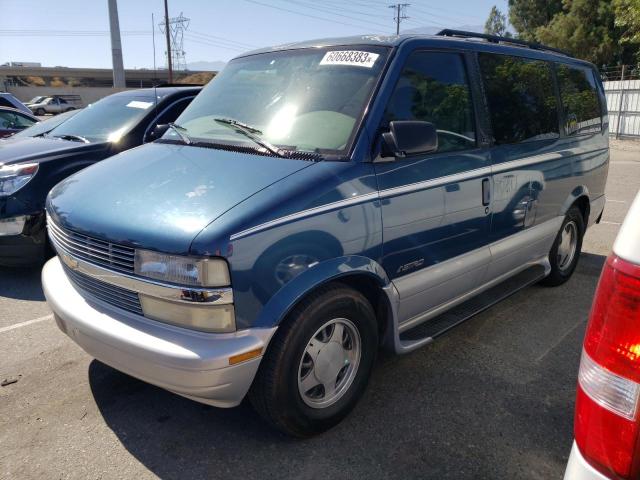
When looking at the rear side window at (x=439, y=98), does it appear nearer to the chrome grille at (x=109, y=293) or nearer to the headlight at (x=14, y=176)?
the chrome grille at (x=109, y=293)

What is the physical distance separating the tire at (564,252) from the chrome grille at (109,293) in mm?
3725

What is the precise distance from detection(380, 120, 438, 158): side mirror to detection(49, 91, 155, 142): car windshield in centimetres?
364

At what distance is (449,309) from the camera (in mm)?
3633

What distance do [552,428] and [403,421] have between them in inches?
31.5

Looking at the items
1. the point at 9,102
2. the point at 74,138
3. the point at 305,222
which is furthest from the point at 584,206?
the point at 9,102

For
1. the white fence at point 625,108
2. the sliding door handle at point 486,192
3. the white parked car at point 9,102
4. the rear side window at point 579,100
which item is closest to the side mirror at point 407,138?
the sliding door handle at point 486,192

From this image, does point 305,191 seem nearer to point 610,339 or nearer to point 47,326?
point 610,339

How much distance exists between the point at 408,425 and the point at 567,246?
3.06 m

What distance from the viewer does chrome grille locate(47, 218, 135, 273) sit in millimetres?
2490

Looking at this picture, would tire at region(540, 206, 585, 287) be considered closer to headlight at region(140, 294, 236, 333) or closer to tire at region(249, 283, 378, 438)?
tire at region(249, 283, 378, 438)

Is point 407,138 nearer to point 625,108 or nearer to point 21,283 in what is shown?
point 21,283

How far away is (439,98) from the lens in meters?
3.30

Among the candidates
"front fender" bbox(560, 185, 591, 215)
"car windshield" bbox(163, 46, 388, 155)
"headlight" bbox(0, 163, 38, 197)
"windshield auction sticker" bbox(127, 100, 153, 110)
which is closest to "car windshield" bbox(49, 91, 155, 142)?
"windshield auction sticker" bbox(127, 100, 153, 110)

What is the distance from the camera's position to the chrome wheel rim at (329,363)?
107 inches
